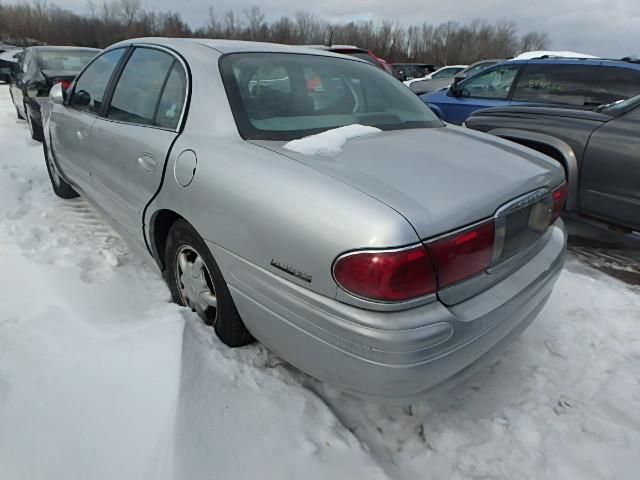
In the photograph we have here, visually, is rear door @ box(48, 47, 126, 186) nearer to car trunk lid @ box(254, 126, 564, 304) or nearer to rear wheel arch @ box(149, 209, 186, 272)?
rear wheel arch @ box(149, 209, 186, 272)

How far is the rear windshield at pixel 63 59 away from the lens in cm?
755

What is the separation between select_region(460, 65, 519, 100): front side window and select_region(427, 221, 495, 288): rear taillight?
4803 millimetres

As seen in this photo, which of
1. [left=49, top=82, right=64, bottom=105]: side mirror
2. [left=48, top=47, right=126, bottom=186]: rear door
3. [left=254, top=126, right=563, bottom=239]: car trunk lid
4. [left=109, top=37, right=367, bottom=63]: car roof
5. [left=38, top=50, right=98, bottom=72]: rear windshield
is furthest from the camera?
[left=38, top=50, right=98, bottom=72]: rear windshield

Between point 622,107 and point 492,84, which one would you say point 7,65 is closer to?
point 492,84

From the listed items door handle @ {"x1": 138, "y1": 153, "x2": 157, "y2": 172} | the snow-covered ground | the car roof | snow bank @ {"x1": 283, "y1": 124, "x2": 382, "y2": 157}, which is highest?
the car roof

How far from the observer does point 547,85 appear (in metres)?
5.42

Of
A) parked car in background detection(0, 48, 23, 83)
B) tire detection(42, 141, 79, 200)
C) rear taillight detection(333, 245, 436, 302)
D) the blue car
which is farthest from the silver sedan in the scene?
parked car in background detection(0, 48, 23, 83)

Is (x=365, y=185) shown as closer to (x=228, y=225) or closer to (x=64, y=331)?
(x=228, y=225)

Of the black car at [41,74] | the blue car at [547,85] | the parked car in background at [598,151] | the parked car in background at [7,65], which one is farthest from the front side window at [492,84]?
the parked car in background at [7,65]

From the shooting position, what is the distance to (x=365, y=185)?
5.34 ft

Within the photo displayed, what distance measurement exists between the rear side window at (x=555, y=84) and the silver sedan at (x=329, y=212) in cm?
328

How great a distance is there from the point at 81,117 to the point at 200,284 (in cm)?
184

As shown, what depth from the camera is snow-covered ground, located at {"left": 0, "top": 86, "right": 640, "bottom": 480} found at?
5.50 ft

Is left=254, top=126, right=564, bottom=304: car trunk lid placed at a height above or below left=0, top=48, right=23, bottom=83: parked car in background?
below
